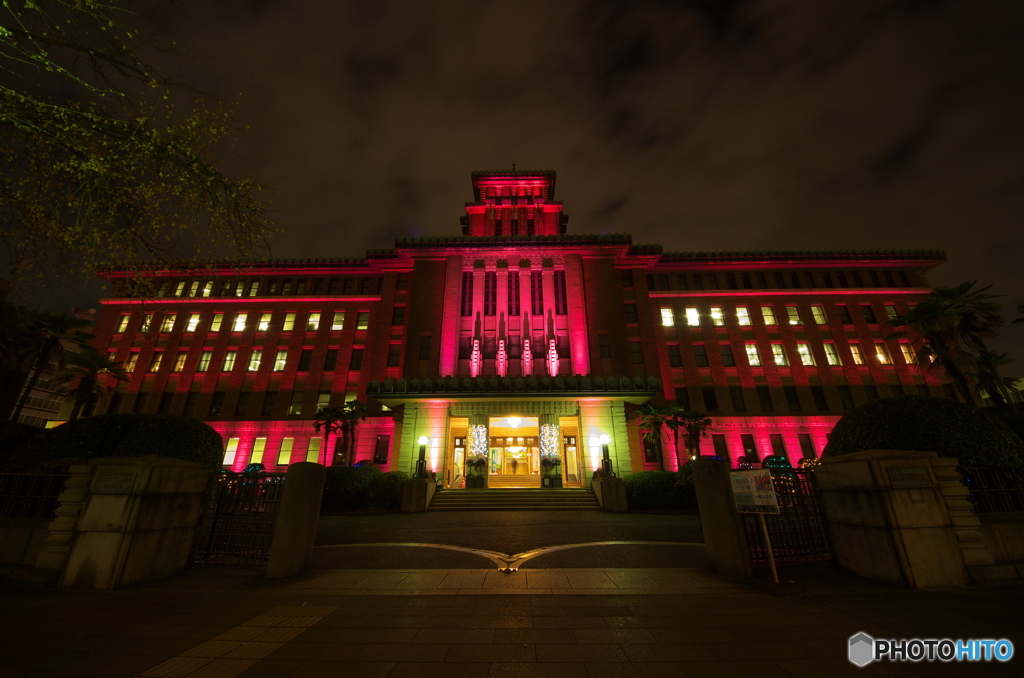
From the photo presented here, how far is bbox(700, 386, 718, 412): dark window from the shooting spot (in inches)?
1369

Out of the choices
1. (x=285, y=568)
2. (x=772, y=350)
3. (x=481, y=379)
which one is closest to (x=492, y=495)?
(x=481, y=379)

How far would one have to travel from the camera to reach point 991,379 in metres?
24.7

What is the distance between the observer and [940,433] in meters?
7.55

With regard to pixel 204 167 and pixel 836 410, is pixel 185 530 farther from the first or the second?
pixel 836 410

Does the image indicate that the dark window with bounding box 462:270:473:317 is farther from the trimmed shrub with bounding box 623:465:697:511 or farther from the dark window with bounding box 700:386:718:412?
the dark window with bounding box 700:386:718:412

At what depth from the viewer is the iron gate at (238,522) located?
8.22 meters

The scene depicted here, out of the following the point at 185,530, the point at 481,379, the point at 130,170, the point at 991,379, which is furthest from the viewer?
the point at 481,379

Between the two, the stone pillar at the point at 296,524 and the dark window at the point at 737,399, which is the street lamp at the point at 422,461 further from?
the dark window at the point at 737,399

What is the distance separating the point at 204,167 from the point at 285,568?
767cm

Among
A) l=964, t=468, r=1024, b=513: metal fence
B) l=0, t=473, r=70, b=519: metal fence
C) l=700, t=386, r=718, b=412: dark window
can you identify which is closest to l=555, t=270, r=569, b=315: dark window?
l=700, t=386, r=718, b=412: dark window

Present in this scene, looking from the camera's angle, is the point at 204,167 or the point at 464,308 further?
the point at 464,308

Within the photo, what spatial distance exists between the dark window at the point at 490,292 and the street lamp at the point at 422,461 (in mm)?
11975

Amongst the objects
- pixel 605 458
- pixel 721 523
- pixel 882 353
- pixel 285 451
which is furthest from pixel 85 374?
pixel 882 353

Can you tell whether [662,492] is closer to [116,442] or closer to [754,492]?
[754,492]
